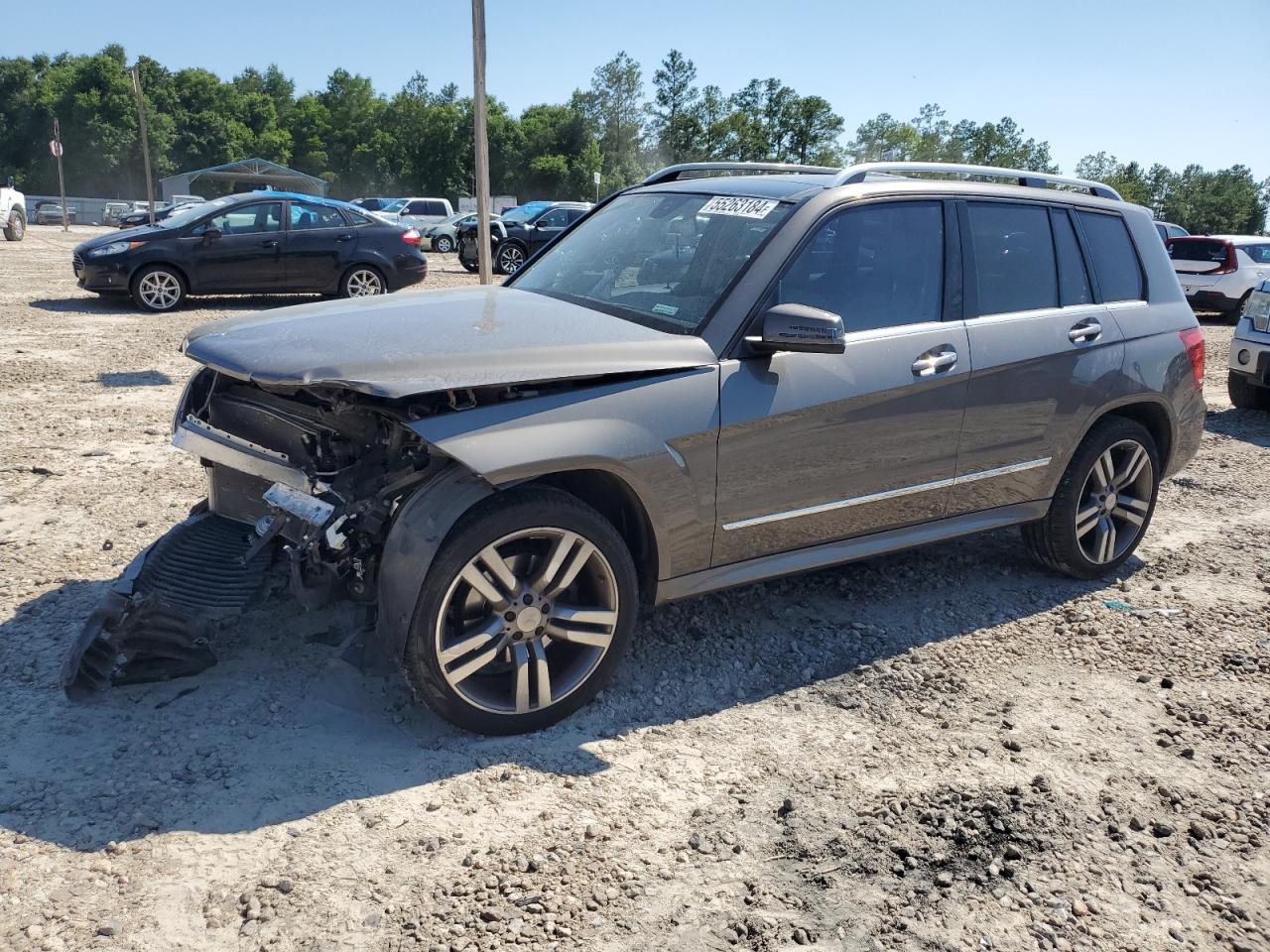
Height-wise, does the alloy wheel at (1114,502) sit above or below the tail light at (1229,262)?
below

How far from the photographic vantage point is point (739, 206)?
415 centimetres

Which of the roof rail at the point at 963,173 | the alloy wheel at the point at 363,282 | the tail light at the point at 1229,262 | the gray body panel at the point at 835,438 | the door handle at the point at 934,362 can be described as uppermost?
the roof rail at the point at 963,173

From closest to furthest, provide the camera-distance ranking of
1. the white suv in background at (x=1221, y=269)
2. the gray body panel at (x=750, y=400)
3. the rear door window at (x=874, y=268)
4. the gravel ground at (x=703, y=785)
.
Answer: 1. the gravel ground at (x=703, y=785)
2. the gray body panel at (x=750, y=400)
3. the rear door window at (x=874, y=268)
4. the white suv in background at (x=1221, y=269)

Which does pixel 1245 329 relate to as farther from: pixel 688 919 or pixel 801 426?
pixel 688 919

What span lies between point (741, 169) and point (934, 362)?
1.39 m

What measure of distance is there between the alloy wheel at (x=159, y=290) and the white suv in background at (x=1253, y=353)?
12598mm

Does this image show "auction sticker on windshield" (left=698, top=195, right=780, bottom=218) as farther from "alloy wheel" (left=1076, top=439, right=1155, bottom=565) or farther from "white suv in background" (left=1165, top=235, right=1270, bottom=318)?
"white suv in background" (left=1165, top=235, right=1270, bottom=318)

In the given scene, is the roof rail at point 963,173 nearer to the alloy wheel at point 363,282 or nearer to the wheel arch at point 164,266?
the alloy wheel at point 363,282

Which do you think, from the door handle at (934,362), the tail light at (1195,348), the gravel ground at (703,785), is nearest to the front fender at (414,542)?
the gravel ground at (703,785)

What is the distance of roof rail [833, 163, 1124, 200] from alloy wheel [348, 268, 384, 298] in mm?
11403

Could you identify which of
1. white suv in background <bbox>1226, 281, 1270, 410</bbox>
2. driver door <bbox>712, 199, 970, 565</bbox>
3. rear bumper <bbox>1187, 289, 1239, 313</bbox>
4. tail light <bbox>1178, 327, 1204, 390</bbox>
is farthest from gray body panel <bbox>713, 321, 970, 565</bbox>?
rear bumper <bbox>1187, 289, 1239, 313</bbox>

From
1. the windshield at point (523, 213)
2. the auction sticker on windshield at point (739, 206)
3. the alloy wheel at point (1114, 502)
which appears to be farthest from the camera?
the windshield at point (523, 213)

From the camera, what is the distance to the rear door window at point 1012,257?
4.46 m

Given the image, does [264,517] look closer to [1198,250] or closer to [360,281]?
[360,281]
